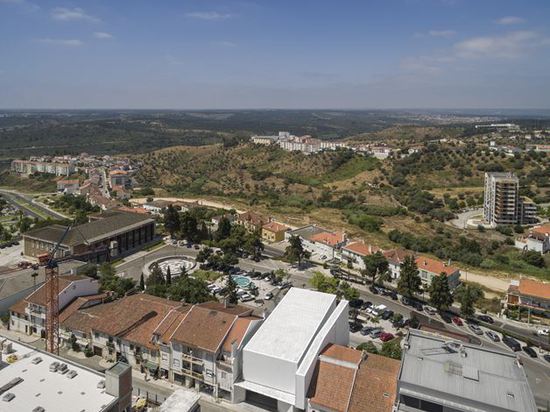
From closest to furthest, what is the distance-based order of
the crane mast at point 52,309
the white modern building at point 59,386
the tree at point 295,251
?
the white modern building at point 59,386 → the crane mast at point 52,309 → the tree at point 295,251

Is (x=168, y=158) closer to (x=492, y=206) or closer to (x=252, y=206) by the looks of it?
(x=252, y=206)

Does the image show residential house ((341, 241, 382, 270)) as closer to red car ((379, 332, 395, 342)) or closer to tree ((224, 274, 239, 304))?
red car ((379, 332, 395, 342))

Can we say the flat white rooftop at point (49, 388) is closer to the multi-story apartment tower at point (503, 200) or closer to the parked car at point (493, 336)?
the parked car at point (493, 336)

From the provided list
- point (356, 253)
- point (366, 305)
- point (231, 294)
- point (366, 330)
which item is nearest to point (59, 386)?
point (231, 294)

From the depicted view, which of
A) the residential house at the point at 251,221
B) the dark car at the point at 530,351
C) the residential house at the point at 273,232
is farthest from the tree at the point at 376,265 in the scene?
the residential house at the point at 251,221

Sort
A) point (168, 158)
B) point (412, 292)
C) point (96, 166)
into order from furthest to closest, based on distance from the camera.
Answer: point (168, 158), point (96, 166), point (412, 292)

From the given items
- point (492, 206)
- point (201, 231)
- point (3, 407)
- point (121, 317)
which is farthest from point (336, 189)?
point (3, 407)
